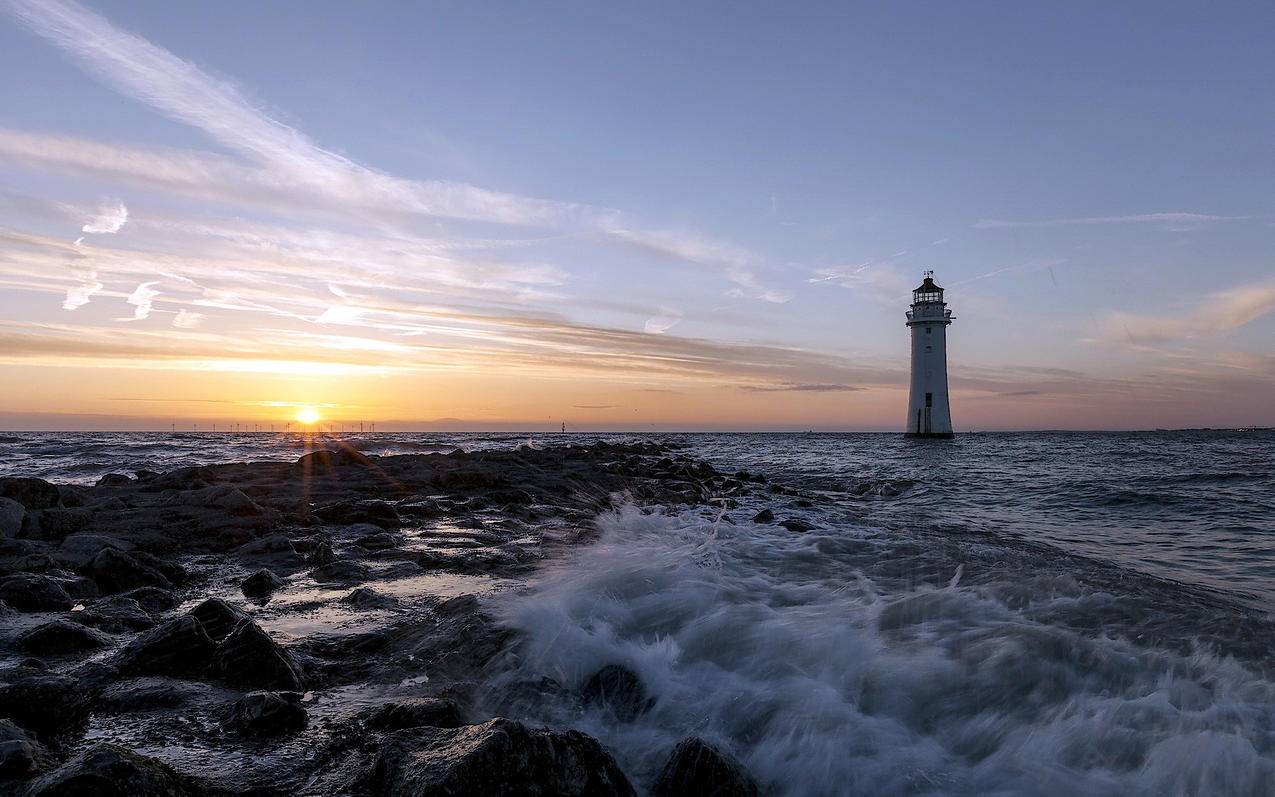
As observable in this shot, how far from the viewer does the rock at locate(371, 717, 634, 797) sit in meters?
2.57

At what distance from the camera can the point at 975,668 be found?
477cm

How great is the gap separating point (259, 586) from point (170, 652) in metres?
2.25

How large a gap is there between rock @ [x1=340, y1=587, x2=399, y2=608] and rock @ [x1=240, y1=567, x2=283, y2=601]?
0.81 meters

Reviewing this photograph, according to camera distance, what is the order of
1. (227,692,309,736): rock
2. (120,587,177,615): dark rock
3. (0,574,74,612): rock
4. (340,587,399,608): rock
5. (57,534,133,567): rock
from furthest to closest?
(57,534,133,567): rock, (340,587,399,608): rock, (120,587,177,615): dark rock, (0,574,74,612): rock, (227,692,309,736): rock

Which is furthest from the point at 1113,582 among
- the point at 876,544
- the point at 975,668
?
the point at 975,668

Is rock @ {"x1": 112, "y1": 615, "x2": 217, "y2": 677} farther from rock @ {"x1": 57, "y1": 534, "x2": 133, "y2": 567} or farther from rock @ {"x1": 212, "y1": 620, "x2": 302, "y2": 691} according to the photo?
rock @ {"x1": 57, "y1": 534, "x2": 133, "y2": 567}

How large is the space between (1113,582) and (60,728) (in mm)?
9159

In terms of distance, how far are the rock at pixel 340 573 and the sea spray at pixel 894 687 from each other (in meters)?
1.80

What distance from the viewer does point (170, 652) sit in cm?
392

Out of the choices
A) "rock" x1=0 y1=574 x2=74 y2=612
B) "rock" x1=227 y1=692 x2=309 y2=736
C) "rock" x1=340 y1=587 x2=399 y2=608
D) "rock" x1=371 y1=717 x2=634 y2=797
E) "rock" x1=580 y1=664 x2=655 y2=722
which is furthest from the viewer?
"rock" x1=340 y1=587 x2=399 y2=608

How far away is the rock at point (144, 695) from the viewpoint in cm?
337

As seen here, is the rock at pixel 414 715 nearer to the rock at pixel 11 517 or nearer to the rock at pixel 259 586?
the rock at pixel 259 586

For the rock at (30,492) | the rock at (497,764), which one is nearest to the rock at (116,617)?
the rock at (497,764)

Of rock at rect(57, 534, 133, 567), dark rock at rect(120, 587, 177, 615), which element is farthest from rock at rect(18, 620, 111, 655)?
rock at rect(57, 534, 133, 567)
